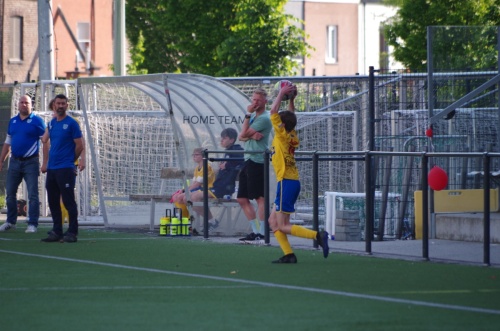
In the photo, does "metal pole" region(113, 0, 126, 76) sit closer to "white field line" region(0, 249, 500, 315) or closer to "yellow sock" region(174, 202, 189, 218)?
"yellow sock" region(174, 202, 189, 218)

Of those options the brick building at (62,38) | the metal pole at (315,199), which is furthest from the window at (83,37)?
the metal pole at (315,199)

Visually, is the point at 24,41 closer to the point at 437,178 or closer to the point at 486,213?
the point at 437,178

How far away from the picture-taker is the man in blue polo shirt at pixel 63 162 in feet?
52.3

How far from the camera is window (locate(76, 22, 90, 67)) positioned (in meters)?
58.6

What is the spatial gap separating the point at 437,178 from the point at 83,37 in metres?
46.2

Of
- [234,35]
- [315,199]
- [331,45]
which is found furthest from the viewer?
[331,45]

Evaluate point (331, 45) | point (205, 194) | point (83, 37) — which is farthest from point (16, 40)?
point (205, 194)

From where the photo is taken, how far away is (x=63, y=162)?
15.9 m

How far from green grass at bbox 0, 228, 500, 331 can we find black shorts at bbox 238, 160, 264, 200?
1.43 m

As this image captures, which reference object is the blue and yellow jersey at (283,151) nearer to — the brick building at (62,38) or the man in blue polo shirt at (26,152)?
the man in blue polo shirt at (26,152)

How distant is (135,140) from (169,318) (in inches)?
458

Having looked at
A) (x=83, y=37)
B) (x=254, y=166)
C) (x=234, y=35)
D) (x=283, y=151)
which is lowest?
(x=254, y=166)

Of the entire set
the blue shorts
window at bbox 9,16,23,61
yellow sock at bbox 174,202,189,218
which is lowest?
yellow sock at bbox 174,202,189,218

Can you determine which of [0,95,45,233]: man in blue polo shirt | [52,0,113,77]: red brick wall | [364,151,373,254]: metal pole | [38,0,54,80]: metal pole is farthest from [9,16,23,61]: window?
[364,151,373,254]: metal pole
